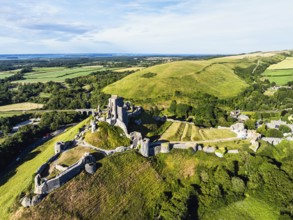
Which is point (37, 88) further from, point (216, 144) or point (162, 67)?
point (216, 144)

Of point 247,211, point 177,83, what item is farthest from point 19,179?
point 177,83

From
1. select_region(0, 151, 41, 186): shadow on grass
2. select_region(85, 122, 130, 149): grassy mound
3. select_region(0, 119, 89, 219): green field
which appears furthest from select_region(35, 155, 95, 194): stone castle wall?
select_region(0, 151, 41, 186): shadow on grass

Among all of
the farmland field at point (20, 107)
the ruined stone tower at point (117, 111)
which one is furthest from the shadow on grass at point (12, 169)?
the farmland field at point (20, 107)

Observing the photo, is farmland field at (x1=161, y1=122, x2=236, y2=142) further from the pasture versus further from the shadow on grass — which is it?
the pasture

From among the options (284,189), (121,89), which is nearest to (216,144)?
(284,189)

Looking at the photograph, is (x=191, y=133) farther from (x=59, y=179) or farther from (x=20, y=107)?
(x=20, y=107)

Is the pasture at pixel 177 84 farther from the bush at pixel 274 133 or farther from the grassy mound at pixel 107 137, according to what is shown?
the grassy mound at pixel 107 137
